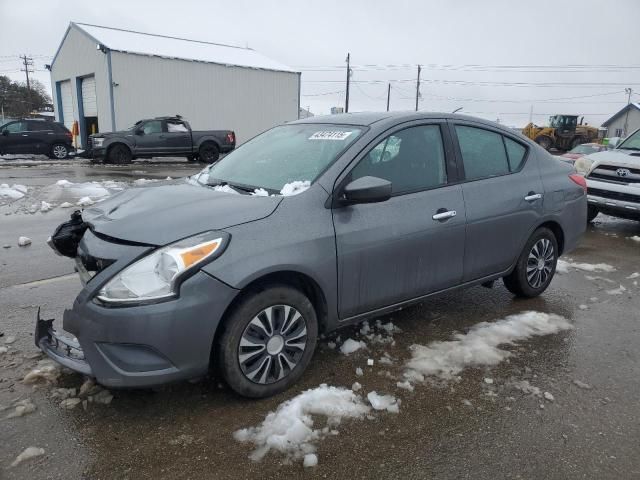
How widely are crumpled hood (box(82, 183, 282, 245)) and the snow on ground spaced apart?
14.0 ft

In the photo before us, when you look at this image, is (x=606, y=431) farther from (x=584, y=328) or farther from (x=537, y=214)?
(x=537, y=214)

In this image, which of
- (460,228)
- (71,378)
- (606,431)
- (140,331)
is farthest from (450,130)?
(71,378)

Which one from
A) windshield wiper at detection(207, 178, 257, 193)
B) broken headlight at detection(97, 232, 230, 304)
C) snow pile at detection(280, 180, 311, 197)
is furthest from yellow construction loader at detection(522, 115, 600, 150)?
broken headlight at detection(97, 232, 230, 304)

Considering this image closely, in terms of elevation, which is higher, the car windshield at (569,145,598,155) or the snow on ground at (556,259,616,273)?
the car windshield at (569,145,598,155)

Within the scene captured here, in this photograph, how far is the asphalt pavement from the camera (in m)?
2.44

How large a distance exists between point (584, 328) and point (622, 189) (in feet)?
15.1

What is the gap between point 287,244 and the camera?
9.37 ft

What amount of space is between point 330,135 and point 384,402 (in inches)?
72.5

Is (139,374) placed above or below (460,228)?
below

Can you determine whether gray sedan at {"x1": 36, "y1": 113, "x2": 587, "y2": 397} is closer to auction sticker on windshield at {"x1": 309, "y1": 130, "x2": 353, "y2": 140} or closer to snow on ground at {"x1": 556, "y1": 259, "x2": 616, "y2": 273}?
auction sticker on windshield at {"x1": 309, "y1": 130, "x2": 353, "y2": 140}

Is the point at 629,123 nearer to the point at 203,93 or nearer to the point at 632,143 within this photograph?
the point at 203,93

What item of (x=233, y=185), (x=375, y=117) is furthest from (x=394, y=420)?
(x=375, y=117)

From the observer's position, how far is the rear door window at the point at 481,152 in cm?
397

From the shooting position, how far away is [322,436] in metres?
2.65
